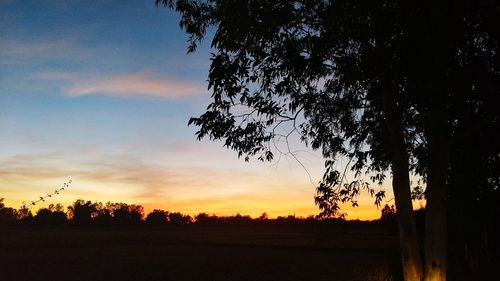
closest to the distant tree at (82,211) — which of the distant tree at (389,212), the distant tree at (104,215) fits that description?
the distant tree at (104,215)

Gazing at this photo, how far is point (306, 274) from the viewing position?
31672 millimetres

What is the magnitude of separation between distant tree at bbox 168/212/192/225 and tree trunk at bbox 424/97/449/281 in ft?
585

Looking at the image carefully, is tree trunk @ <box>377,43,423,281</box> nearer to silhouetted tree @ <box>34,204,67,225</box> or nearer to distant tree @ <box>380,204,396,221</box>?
distant tree @ <box>380,204,396,221</box>

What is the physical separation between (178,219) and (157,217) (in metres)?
10.8

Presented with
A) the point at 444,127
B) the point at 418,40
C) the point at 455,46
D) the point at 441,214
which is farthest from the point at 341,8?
the point at 441,214

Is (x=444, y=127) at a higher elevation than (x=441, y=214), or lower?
higher

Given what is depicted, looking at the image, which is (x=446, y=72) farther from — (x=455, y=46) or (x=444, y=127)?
(x=444, y=127)

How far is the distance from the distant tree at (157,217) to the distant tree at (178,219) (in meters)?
2.00

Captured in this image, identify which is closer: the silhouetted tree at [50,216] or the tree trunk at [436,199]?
the tree trunk at [436,199]

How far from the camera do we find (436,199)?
9070 mm

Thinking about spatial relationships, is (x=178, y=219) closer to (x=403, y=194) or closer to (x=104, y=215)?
(x=104, y=215)

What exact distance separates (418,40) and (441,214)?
11.3 feet

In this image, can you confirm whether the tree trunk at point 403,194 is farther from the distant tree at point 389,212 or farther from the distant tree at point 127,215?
the distant tree at point 127,215

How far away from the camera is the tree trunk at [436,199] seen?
8938 millimetres
